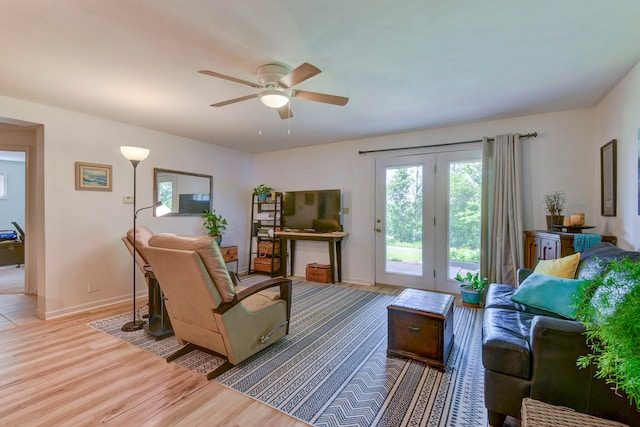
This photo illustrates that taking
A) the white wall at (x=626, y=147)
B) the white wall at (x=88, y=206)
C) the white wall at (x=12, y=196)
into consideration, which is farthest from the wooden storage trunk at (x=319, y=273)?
the white wall at (x=12, y=196)

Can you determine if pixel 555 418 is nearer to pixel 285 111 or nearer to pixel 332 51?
pixel 332 51

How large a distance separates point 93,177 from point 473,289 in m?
5.00

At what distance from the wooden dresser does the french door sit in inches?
25.0

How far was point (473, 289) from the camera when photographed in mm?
3645

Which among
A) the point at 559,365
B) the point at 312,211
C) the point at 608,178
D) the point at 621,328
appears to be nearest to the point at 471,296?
the point at 608,178

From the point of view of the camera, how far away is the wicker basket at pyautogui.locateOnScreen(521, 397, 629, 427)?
1.20 metres

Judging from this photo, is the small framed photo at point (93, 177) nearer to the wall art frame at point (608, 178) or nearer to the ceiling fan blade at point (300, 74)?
the ceiling fan blade at point (300, 74)

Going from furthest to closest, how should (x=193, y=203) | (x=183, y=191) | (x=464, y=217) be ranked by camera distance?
(x=193, y=203) → (x=183, y=191) → (x=464, y=217)

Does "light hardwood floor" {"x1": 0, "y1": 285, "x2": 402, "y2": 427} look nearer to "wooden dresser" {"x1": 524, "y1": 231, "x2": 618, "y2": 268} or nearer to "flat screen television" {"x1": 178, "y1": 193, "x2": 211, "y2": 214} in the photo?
"flat screen television" {"x1": 178, "y1": 193, "x2": 211, "y2": 214}

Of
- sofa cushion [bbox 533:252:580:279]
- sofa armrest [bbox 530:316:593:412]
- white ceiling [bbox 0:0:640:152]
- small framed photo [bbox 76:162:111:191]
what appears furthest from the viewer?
small framed photo [bbox 76:162:111:191]

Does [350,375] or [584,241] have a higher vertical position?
[584,241]

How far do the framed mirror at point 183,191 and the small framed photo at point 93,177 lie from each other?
629mm

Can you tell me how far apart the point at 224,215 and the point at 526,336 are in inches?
191

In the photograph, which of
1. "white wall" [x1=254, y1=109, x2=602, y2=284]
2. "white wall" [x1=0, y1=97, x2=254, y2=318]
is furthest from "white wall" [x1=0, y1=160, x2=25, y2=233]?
"white wall" [x1=254, y1=109, x2=602, y2=284]
